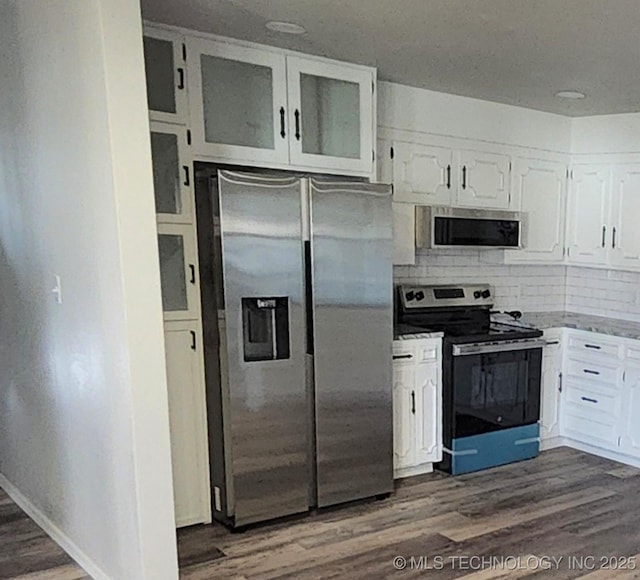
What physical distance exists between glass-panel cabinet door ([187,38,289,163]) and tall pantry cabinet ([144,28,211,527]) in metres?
0.07

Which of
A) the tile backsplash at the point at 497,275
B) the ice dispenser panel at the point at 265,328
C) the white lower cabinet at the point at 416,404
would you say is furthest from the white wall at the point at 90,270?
the tile backsplash at the point at 497,275

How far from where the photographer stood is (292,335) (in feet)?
10.4

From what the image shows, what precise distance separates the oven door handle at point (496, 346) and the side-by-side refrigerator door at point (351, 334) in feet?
2.06

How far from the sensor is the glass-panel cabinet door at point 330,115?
130 inches

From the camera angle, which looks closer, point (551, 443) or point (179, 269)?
point (179, 269)

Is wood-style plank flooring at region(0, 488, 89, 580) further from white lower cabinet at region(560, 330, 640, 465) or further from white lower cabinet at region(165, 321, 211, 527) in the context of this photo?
white lower cabinet at region(560, 330, 640, 465)

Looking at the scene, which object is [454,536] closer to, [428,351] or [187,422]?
[428,351]

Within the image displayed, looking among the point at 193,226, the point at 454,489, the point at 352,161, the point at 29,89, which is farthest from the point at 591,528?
the point at 29,89

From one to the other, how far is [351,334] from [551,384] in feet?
6.37

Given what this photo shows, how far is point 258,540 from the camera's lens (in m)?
3.08

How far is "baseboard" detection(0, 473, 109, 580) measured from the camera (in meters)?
2.74

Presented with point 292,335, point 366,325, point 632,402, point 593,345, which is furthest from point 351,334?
point 632,402

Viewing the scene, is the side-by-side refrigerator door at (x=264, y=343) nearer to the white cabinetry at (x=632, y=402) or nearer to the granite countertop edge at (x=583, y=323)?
the granite countertop edge at (x=583, y=323)

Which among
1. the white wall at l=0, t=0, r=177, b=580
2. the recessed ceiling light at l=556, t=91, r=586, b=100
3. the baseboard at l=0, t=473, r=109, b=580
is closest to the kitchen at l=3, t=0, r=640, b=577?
the recessed ceiling light at l=556, t=91, r=586, b=100
